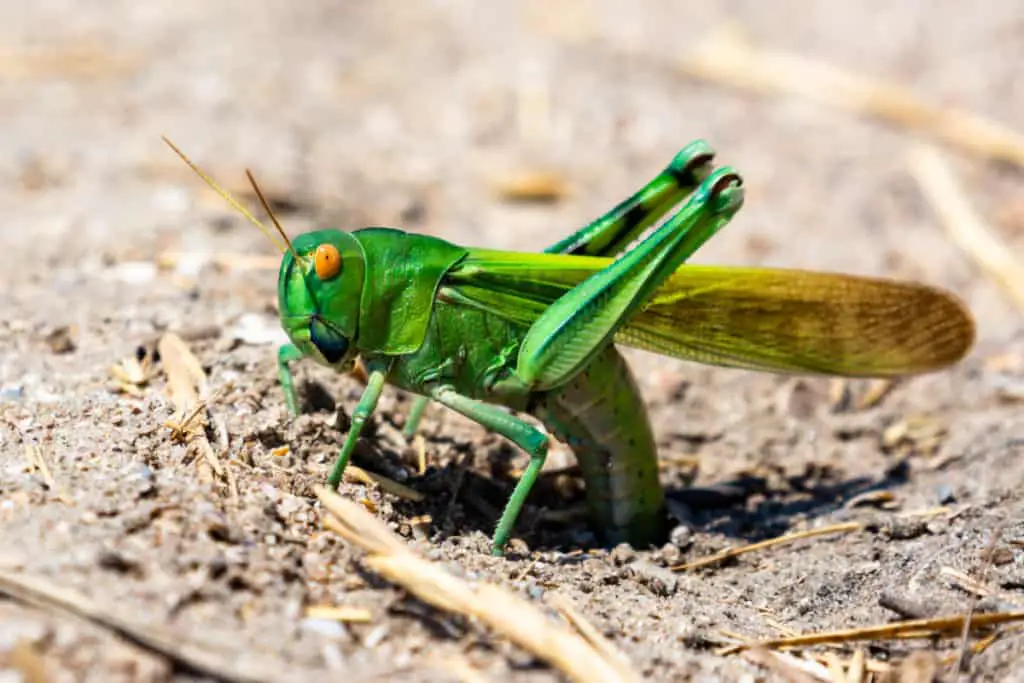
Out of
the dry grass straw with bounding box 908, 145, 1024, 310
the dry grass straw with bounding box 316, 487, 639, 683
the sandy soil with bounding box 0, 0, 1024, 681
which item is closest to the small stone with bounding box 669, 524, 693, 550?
the sandy soil with bounding box 0, 0, 1024, 681

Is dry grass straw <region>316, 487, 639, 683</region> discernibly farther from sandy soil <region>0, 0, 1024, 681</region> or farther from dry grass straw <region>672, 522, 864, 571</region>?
dry grass straw <region>672, 522, 864, 571</region>

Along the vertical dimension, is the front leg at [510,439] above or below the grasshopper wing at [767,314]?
below

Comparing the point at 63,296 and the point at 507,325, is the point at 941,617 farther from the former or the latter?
the point at 63,296

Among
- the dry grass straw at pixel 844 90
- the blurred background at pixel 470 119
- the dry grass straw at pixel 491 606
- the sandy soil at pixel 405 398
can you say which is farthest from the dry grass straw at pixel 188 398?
the dry grass straw at pixel 844 90

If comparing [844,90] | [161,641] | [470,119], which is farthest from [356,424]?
[844,90]

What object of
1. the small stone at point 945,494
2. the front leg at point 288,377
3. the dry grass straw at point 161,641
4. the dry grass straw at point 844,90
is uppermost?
the dry grass straw at point 844,90

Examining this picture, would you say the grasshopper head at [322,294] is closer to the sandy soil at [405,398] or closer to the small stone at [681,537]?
the sandy soil at [405,398]

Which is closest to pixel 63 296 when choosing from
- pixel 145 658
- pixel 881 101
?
pixel 145 658
